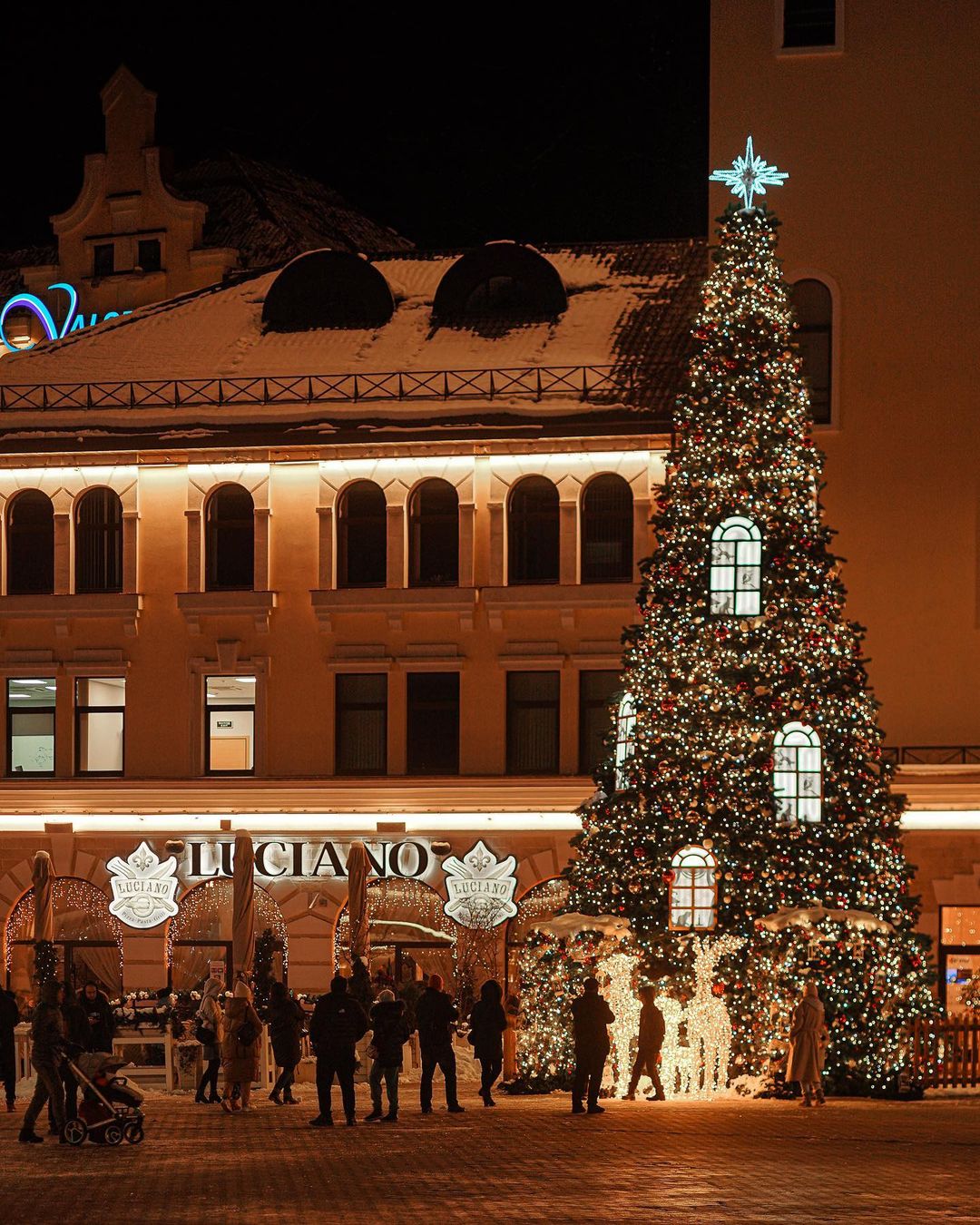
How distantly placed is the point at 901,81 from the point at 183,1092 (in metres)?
19.9

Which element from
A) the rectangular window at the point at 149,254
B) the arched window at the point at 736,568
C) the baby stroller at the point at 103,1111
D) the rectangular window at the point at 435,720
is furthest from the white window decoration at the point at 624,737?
the rectangular window at the point at 149,254

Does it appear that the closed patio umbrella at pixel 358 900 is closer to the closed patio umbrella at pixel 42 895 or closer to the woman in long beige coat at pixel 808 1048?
the closed patio umbrella at pixel 42 895

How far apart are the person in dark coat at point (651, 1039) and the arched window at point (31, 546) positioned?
16404mm

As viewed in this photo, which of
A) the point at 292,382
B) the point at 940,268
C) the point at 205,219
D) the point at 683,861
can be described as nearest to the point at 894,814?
the point at 683,861

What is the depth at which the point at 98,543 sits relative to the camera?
40.1 metres

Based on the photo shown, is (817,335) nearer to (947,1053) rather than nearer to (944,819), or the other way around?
(944,819)

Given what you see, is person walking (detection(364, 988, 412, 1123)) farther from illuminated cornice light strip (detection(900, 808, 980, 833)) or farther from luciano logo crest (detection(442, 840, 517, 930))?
illuminated cornice light strip (detection(900, 808, 980, 833))

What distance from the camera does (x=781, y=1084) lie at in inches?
1102

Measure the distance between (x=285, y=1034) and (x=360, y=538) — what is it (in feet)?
41.9

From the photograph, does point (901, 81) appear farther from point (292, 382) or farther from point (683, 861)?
point (683, 861)

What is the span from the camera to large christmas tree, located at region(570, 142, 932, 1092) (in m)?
28.2

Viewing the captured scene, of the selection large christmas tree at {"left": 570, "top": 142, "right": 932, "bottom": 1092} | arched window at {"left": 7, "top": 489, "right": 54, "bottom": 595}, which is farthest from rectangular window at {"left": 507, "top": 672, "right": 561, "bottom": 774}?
large christmas tree at {"left": 570, "top": 142, "right": 932, "bottom": 1092}

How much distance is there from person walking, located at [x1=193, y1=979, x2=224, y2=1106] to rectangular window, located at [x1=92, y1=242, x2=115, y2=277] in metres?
25.1

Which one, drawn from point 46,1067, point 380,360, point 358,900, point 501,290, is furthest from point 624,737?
point 501,290
